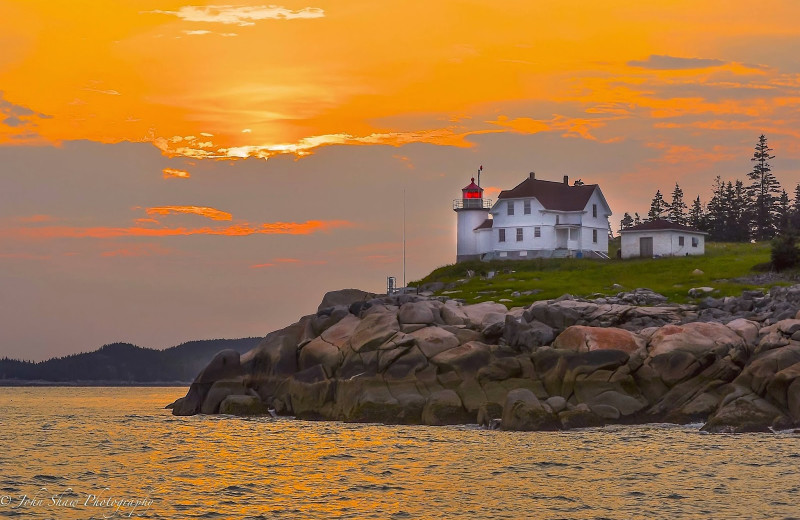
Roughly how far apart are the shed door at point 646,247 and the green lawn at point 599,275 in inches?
116

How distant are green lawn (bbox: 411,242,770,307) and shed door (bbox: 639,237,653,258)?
2951 mm

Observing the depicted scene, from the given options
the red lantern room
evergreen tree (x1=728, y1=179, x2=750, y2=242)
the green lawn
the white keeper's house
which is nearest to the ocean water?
the green lawn

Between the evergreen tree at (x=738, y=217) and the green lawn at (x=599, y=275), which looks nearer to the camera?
the green lawn at (x=599, y=275)

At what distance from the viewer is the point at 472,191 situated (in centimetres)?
9069

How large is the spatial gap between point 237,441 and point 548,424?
12525 mm

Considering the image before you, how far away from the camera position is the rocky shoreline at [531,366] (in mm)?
41312

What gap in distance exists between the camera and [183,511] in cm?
2562

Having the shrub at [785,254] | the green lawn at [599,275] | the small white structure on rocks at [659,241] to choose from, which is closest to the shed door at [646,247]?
the small white structure on rocks at [659,241]

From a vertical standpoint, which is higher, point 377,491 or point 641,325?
point 641,325

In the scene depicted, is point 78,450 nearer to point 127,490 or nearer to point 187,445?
point 187,445

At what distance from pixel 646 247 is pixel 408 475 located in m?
55.8

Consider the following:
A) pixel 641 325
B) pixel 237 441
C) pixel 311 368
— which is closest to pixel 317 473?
pixel 237 441

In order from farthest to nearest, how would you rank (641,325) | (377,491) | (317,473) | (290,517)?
(641,325)
(317,473)
(377,491)
(290,517)

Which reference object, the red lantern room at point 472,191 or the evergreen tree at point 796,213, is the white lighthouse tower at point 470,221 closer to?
the red lantern room at point 472,191
